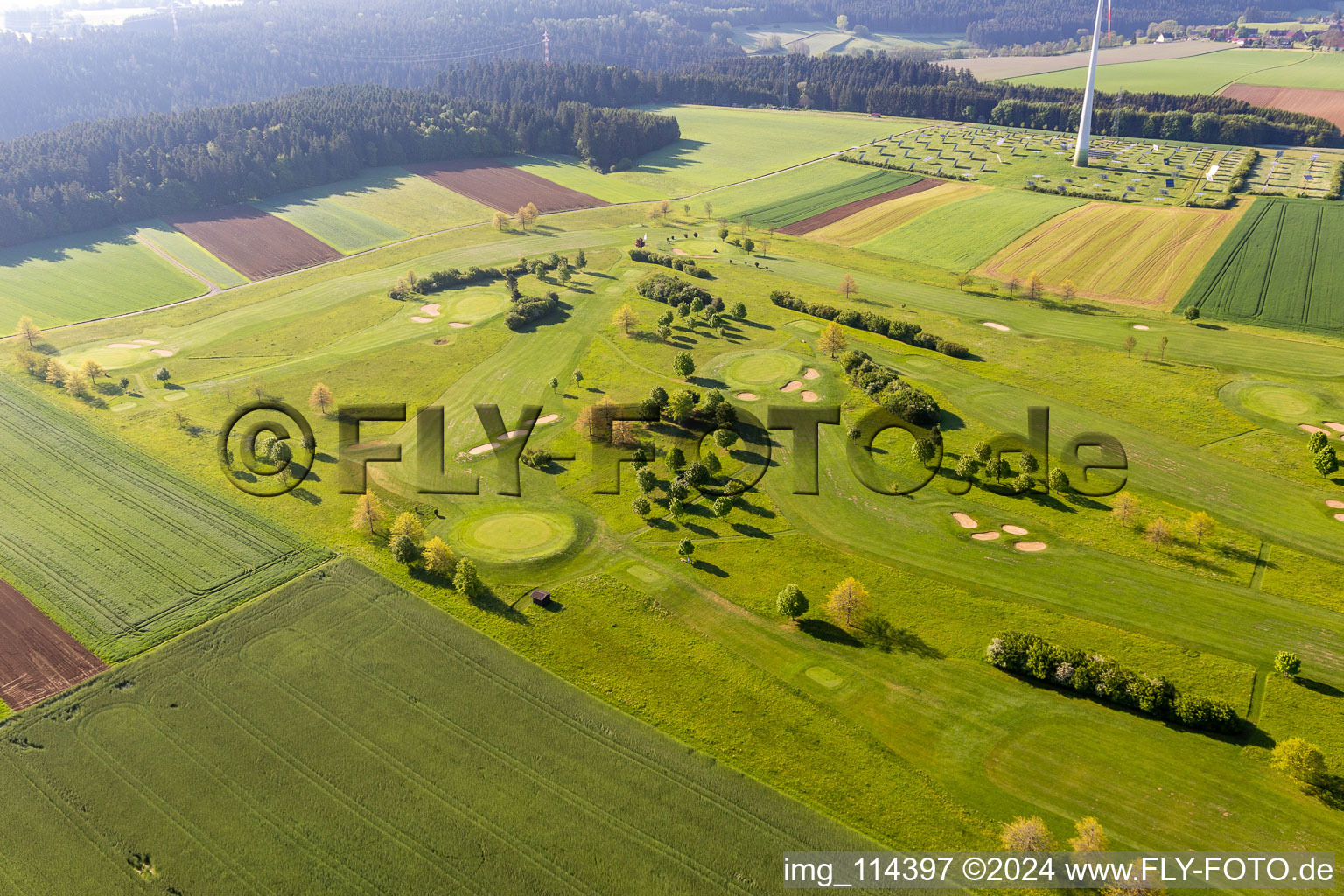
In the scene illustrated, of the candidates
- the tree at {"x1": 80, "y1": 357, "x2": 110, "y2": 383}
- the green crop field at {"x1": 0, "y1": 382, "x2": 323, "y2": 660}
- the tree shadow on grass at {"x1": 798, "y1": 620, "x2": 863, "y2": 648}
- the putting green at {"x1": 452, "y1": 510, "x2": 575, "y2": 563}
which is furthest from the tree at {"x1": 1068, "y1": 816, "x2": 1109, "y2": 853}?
the tree at {"x1": 80, "y1": 357, "x2": 110, "y2": 383}

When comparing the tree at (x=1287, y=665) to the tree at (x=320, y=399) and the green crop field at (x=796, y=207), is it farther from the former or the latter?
the green crop field at (x=796, y=207)

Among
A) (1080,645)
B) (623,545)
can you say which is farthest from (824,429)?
(1080,645)

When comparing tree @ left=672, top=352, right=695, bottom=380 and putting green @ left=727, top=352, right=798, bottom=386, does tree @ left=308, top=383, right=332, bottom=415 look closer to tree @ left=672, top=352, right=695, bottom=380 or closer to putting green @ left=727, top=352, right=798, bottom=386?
tree @ left=672, top=352, right=695, bottom=380

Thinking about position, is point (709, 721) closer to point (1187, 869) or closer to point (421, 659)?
point (421, 659)

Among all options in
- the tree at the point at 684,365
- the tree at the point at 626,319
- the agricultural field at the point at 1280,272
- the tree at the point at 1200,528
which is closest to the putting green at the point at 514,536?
the tree at the point at 684,365

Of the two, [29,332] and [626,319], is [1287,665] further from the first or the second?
[29,332]

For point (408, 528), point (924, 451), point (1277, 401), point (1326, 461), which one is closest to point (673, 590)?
point (408, 528)

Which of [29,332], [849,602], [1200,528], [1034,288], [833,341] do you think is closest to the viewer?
[849,602]
